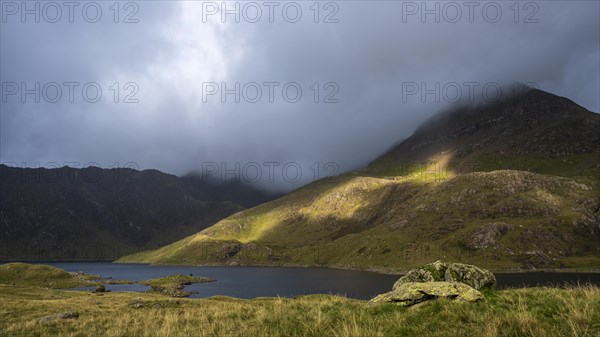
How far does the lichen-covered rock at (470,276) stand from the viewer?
22188mm

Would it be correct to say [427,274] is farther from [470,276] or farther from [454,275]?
[470,276]

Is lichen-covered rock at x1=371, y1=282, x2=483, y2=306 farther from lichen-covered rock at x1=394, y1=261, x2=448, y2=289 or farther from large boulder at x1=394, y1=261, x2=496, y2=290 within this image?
lichen-covered rock at x1=394, y1=261, x2=448, y2=289

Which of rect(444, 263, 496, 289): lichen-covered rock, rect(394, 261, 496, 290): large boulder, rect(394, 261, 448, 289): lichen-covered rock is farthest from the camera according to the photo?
rect(394, 261, 448, 289): lichen-covered rock

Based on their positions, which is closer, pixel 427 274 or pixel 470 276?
pixel 470 276

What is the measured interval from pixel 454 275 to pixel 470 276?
37.8 inches

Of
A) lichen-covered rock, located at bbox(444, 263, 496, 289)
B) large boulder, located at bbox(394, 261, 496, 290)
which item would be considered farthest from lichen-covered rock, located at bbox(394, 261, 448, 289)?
lichen-covered rock, located at bbox(444, 263, 496, 289)

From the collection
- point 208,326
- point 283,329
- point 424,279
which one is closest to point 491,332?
point 283,329

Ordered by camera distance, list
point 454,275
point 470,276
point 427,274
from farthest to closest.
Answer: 1. point 427,274
2. point 454,275
3. point 470,276

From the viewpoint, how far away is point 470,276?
22609 millimetres

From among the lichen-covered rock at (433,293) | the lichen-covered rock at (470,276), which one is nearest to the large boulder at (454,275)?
the lichen-covered rock at (470,276)

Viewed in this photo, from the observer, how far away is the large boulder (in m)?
22.4

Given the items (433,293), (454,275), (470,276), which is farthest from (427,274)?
(433,293)

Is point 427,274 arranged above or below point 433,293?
below

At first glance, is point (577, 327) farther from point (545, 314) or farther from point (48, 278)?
point (48, 278)
